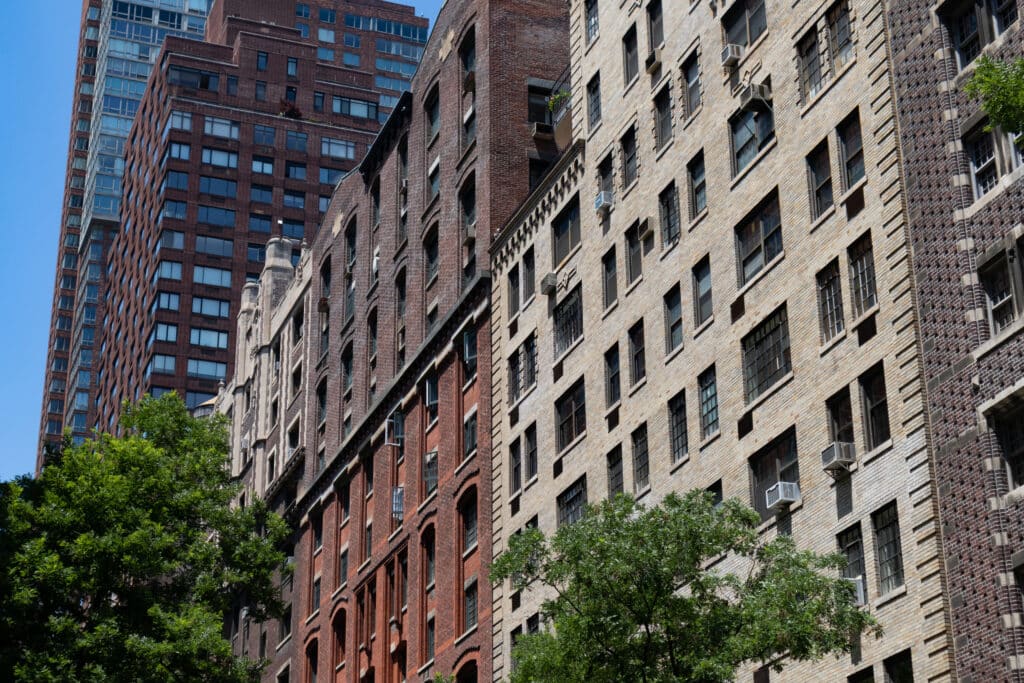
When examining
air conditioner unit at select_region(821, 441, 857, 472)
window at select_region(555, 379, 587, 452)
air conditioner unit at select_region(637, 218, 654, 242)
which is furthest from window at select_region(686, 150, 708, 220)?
air conditioner unit at select_region(821, 441, 857, 472)

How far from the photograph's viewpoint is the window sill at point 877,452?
34.3 m

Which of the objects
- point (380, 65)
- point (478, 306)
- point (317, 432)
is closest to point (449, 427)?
point (478, 306)

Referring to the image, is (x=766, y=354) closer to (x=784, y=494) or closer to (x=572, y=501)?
(x=784, y=494)

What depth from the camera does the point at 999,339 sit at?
103 ft

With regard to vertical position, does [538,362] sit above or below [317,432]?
below

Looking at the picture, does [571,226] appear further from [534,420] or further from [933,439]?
[933,439]

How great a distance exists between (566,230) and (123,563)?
16.6 metres

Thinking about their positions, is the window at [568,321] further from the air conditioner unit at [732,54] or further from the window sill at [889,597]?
the window sill at [889,597]

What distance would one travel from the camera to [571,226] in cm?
5225

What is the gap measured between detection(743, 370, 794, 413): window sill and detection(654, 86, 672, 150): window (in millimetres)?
9822

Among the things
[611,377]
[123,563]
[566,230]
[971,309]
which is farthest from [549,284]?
[971,309]

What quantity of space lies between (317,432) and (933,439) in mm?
46949

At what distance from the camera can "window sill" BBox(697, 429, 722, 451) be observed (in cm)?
4100

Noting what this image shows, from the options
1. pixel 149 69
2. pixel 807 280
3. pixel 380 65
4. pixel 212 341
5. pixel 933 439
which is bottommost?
pixel 933 439
